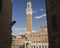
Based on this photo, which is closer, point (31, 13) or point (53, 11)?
point (53, 11)

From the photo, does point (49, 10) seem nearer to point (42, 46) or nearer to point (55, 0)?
point (55, 0)

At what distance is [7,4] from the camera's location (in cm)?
1493

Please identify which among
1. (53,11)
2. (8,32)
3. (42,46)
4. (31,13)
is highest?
(31,13)

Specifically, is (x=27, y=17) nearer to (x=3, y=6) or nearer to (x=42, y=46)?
(x=42, y=46)

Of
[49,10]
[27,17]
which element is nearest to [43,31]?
[27,17]

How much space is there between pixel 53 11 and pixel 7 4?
13.7 feet

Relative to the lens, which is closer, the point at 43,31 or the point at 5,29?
the point at 5,29

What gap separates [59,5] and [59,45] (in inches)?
131

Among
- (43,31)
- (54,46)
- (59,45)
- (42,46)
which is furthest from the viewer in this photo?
(43,31)

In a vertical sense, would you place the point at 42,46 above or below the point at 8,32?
below

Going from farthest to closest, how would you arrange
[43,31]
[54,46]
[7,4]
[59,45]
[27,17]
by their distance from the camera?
[27,17], [43,31], [7,4], [54,46], [59,45]

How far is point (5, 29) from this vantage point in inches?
551

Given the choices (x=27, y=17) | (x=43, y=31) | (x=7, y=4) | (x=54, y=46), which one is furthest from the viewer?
(x=27, y=17)

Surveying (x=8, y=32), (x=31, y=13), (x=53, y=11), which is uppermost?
(x=31, y=13)
